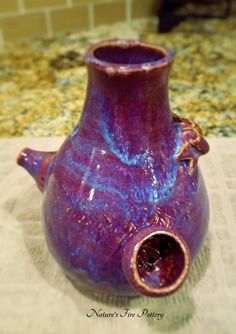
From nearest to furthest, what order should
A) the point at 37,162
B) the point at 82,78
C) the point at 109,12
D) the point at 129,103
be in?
the point at 129,103 < the point at 37,162 < the point at 82,78 < the point at 109,12

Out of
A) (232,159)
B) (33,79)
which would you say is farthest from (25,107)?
(232,159)

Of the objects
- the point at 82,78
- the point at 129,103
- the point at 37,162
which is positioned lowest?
the point at 82,78

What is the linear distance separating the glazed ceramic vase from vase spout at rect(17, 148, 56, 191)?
0.06 metres

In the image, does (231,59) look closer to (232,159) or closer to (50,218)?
(232,159)

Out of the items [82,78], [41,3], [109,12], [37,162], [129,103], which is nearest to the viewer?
[129,103]

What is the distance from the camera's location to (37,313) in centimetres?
45

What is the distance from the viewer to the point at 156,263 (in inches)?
15.6

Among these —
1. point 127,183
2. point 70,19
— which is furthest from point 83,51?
point 127,183

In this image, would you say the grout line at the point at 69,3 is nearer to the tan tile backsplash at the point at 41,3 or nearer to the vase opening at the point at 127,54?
the tan tile backsplash at the point at 41,3

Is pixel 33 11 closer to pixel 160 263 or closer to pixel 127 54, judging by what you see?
pixel 127 54

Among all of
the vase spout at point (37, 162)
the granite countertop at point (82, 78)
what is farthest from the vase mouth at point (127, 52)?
the granite countertop at point (82, 78)

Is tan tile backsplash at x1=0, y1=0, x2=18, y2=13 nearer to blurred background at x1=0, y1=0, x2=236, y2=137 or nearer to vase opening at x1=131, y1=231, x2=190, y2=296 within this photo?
blurred background at x1=0, y1=0, x2=236, y2=137

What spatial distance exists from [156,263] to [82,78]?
0.69 meters

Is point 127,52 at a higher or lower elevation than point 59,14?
higher
